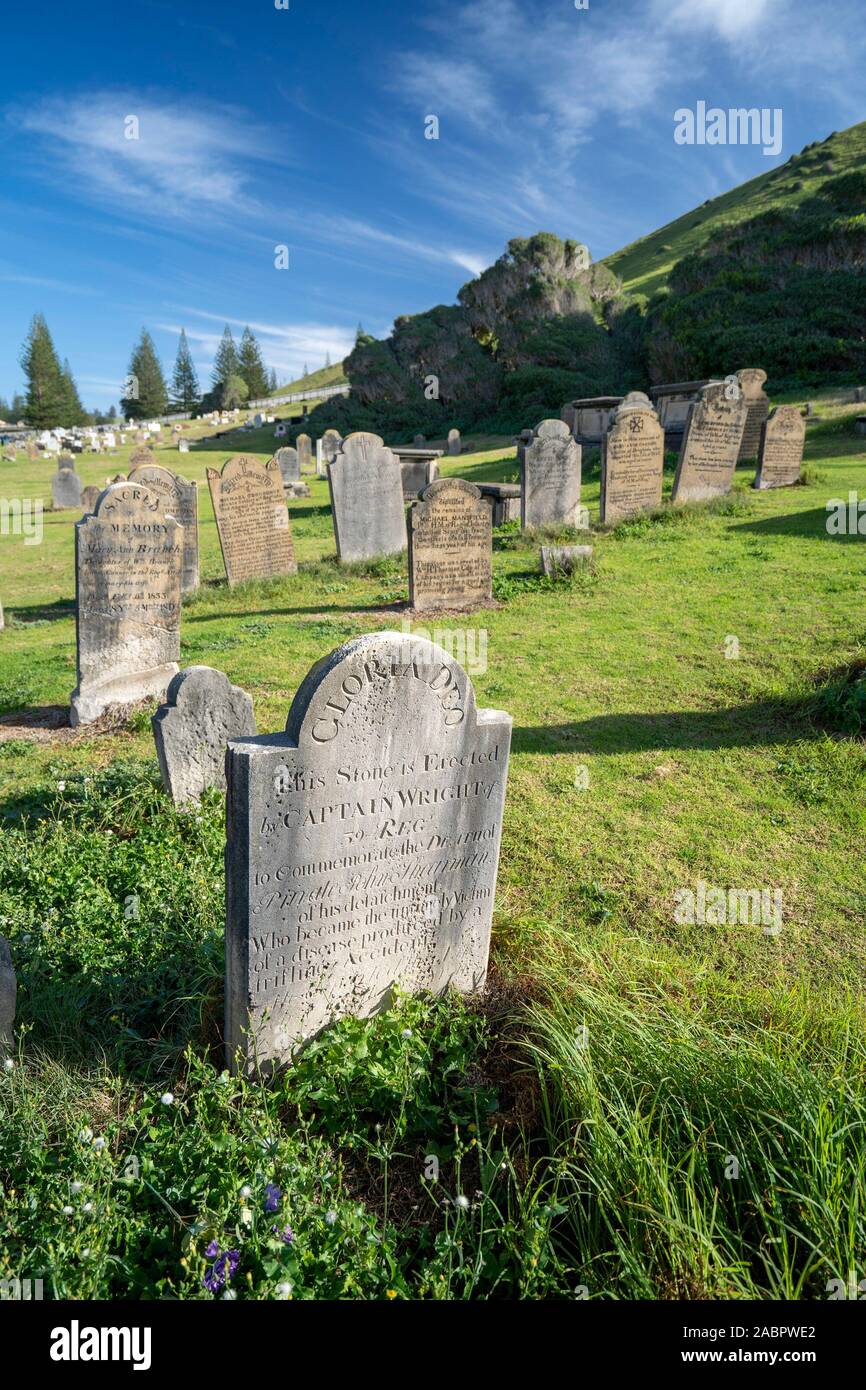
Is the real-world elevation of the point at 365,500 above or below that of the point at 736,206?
below

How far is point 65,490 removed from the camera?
2531 cm

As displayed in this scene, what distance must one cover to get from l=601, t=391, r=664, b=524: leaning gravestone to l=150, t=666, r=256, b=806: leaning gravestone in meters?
9.82

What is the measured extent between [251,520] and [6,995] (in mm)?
10179

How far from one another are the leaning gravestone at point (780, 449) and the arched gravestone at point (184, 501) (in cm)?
1087

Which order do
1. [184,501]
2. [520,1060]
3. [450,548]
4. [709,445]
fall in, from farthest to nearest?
[709,445]
[184,501]
[450,548]
[520,1060]

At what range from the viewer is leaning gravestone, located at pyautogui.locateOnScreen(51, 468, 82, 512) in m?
25.1

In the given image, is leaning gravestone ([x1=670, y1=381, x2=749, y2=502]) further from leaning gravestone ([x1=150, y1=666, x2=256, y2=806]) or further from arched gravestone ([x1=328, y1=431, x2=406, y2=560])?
leaning gravestone ([x1=150, y1=666, x2=256, y2=806])

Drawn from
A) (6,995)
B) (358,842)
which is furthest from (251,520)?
A: (6,995)

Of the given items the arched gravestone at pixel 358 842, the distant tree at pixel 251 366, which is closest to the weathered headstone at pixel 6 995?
the arched gravestone at pixel 358 842

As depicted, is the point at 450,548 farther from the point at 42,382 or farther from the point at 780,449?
the point at 42,382

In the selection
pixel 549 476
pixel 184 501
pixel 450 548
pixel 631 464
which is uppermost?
pixel 631 464

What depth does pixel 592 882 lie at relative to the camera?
462 centimetres

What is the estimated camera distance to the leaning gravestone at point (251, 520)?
1191 cm
